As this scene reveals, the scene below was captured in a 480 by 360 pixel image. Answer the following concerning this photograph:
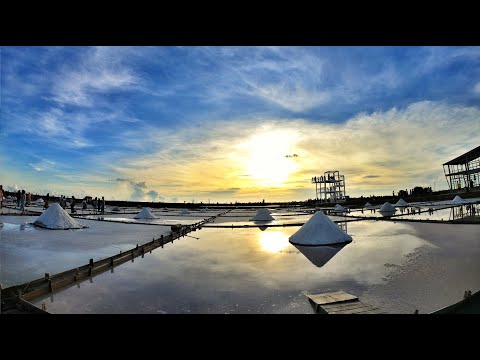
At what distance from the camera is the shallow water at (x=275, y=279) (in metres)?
6.61

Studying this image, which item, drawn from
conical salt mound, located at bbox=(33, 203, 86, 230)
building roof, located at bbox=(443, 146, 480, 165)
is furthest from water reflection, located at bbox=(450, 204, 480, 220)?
conical salt mound, located at bbox=(33, 203, 86, 230)

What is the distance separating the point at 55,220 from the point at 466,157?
2040 inches

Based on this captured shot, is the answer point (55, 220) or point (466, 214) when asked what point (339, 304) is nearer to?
point (55, 220)

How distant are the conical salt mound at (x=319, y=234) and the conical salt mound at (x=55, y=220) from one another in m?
17.4

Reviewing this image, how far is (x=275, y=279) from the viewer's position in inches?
347

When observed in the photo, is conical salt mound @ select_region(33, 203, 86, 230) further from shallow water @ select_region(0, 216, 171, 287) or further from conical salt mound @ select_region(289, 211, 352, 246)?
conical salt mound @ select_region(289, 211, 352, 246)

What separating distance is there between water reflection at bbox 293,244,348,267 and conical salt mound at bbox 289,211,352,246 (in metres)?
0.45

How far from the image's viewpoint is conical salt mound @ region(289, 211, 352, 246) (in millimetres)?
15336

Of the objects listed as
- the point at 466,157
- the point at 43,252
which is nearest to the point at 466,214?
the point at 466,157
